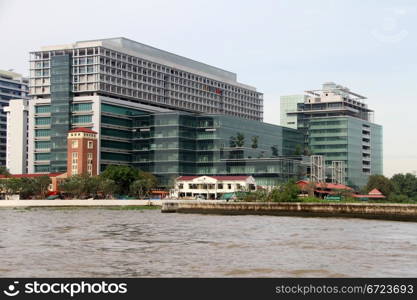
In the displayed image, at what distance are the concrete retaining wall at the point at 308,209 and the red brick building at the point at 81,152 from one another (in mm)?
70095

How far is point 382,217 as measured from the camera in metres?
106

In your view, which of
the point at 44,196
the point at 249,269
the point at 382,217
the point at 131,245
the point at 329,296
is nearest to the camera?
the point at 329,296

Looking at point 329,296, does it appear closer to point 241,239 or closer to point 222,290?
point 222,290

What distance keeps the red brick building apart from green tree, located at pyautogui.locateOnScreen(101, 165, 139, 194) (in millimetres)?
13002

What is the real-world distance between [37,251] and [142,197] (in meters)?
137

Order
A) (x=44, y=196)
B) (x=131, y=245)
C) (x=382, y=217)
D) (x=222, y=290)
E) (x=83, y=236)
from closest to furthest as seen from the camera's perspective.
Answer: (x=222, y=290) → (x=131, y=245) → (x=83, y=236) → (x=382, y=217) → (x=44, y=196)

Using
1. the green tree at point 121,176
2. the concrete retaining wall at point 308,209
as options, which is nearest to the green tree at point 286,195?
the concrete retaining wall at point 308,209

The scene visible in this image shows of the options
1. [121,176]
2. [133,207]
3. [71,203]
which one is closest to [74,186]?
[71,203]

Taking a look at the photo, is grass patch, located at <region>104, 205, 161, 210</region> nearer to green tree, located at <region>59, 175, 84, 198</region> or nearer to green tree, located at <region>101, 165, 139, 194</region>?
green tree, located at <region>59, 175, 84, 198</region>

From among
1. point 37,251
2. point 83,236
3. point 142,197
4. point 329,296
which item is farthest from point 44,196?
point 329,296

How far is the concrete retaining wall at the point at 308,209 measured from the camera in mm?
104750

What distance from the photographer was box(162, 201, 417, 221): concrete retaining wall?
105 m

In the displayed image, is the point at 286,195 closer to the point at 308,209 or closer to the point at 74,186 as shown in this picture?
the point at 308,209

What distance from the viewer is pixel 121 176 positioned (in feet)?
602
